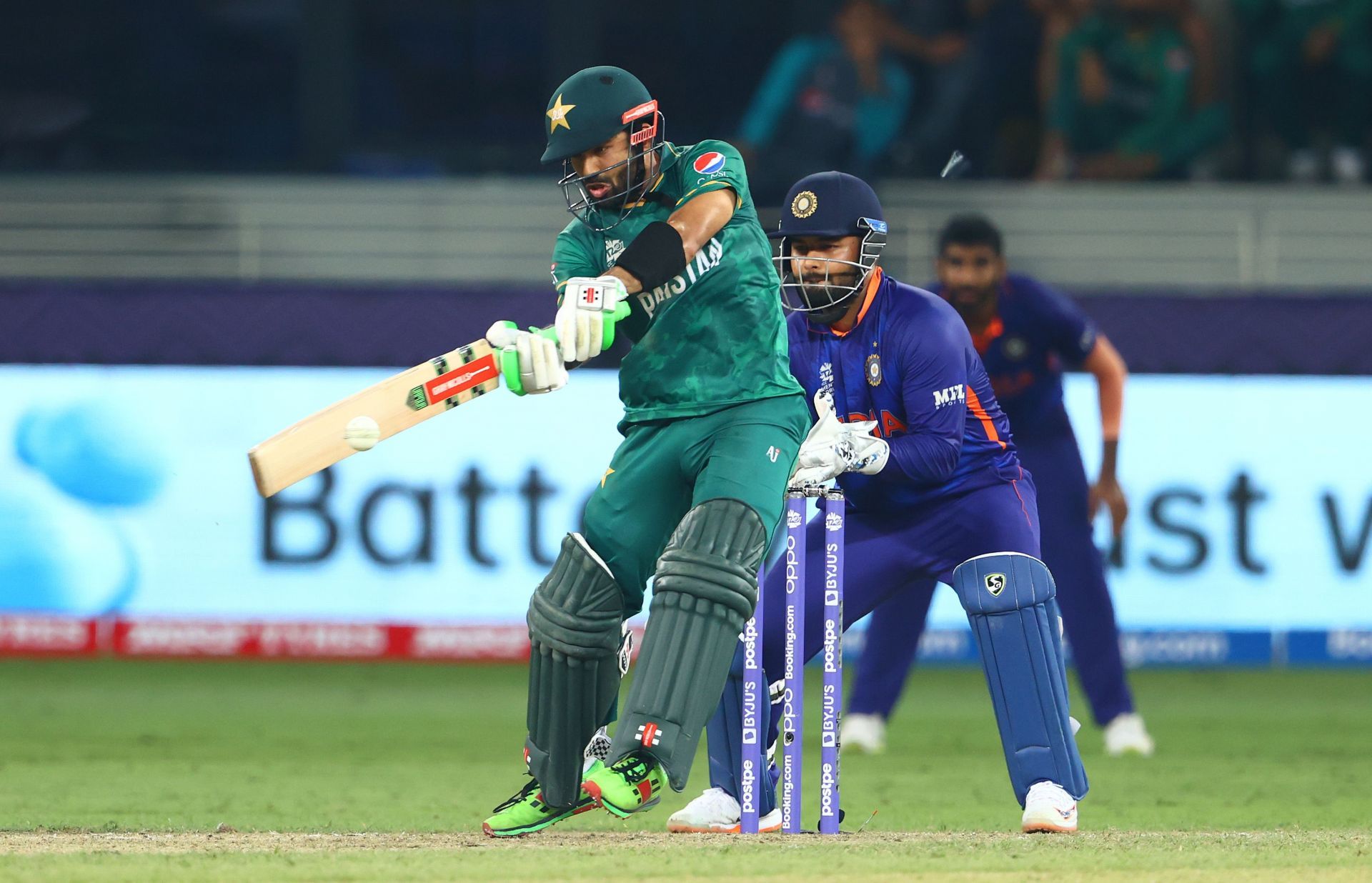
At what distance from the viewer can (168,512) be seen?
9719mm

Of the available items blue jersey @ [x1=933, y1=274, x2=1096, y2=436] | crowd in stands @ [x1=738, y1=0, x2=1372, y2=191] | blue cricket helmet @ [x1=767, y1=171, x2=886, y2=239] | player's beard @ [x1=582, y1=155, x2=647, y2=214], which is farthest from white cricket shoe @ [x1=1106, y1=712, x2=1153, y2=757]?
crowd in stands @ [x1=738, y1=0, x2=1372, y2=191]

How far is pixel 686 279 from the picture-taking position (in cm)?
466

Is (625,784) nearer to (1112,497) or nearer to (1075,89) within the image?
(1112,497)

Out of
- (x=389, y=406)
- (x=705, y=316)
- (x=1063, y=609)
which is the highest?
(x=705, y=316)

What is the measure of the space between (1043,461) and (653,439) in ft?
9.21

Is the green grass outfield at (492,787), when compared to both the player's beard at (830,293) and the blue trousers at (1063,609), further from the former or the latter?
the player's beard at (830,293)

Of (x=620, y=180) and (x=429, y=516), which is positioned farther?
(x=429, y=516)

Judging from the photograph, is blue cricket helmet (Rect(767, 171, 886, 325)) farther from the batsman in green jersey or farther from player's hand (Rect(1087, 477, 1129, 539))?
player's hand (Rect(1087, 477, 1129, 539))

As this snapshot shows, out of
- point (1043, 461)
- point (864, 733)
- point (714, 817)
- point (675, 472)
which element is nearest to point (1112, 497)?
point (1043, 461)

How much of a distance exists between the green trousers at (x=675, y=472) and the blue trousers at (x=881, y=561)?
16.6 inches

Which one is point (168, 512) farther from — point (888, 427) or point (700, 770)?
point (888, 427)

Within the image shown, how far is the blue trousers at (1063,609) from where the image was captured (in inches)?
285

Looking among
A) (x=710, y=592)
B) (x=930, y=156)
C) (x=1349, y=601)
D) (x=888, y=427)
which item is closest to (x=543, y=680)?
(x=710, y=592)

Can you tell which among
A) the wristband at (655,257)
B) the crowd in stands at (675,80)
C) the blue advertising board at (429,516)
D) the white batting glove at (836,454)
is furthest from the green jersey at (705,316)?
the crowd in stands at (675,80)
